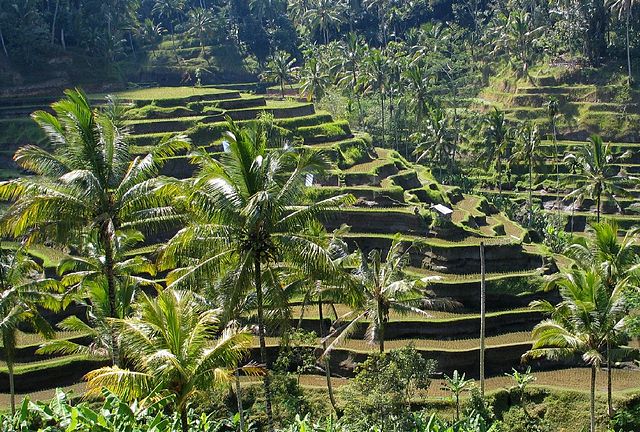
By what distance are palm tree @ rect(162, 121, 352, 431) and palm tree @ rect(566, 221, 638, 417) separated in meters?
13.0

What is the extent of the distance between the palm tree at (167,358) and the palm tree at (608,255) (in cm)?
1718

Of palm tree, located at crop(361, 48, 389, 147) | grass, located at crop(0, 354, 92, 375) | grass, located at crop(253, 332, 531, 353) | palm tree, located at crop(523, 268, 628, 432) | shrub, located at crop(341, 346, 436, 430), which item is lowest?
grass, located at crop(253, 332, 531, 353)

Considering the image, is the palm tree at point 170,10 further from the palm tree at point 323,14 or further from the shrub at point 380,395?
the shrub at point 380,395

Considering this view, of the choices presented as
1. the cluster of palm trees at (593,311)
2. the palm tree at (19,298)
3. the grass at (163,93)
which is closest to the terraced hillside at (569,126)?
the grass at (163,93)

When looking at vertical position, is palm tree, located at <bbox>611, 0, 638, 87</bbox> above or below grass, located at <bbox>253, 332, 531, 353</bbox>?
above

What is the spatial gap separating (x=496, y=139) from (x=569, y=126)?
1211cm

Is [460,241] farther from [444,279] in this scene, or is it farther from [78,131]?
[78,131]

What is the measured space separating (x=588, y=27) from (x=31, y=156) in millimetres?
65013

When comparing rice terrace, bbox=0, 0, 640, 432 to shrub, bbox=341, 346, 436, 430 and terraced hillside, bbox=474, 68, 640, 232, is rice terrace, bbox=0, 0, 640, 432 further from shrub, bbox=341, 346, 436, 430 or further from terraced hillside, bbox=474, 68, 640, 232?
terraced hillside, bbox=474, 68, 640, 232

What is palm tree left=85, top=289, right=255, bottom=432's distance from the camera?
14398mm

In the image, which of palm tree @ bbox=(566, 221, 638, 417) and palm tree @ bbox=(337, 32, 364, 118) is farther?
palm tree @ bbox=(337, 32, 364, 118)

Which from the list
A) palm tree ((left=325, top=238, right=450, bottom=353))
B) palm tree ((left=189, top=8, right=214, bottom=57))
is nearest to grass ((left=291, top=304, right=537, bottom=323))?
palm tree ((left=325, top=238, right=450, bottom=353))

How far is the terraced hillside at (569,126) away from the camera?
194 ft

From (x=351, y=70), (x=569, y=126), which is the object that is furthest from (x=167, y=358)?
(x=351, y=70)
